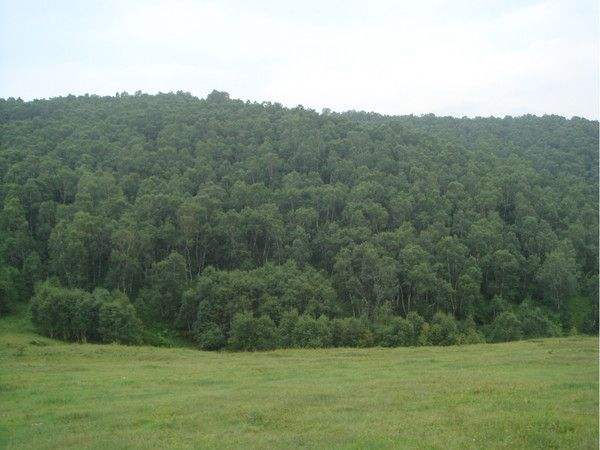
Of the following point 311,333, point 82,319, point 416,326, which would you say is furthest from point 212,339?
point 416,326

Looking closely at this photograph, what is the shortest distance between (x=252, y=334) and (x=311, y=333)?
6547mm

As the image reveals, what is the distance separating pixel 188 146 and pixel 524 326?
3210 inches

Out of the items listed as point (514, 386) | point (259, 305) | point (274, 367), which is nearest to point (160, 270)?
point (259, 305)

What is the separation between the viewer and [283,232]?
9025cm

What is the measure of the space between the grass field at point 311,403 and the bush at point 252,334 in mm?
26045

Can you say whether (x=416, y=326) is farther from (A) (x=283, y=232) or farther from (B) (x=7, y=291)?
(B) (x=7, y=291)

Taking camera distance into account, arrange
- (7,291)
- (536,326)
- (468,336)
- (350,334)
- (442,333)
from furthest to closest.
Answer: (536,326), (7,291), (442,333), (468,336), (350,334)

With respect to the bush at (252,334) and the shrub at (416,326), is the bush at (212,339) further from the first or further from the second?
the shrub at (416,326)

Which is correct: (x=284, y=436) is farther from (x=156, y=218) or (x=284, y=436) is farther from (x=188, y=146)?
(x=188, y=146)

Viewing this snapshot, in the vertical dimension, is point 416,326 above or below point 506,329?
above

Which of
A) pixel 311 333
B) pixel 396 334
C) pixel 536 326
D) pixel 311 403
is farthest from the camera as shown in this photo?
pixel 536 326

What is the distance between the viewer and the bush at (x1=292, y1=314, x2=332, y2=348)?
59312 mm

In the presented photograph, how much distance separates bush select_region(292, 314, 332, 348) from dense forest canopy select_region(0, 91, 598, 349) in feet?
0.78

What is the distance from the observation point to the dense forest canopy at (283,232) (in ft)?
221
